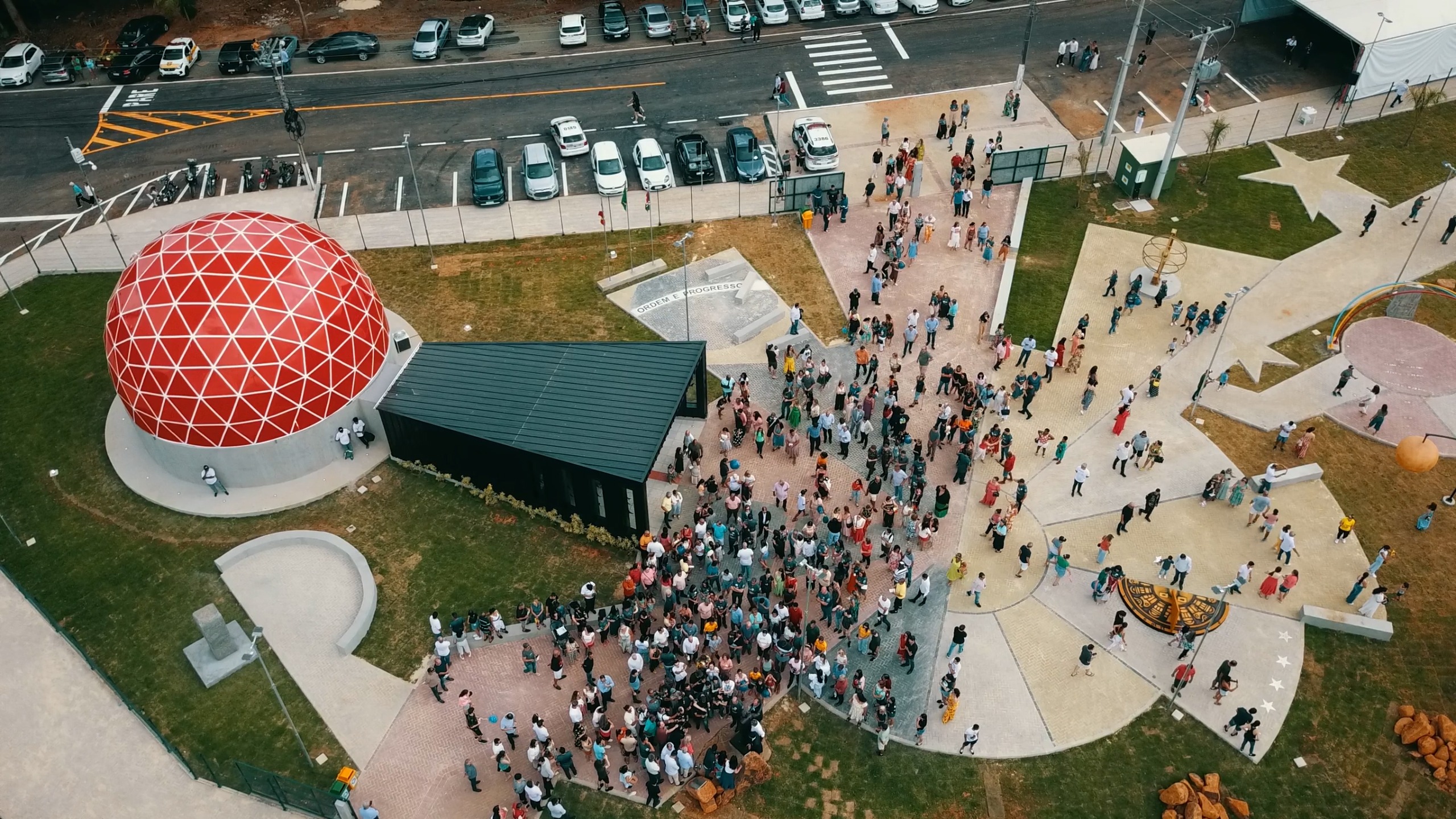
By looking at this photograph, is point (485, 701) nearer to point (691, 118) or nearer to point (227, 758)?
point (227, 758)

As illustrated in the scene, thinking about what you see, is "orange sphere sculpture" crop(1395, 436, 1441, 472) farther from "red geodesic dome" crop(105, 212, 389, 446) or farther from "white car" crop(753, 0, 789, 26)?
"white car" crop(753, 0, 789, 26)

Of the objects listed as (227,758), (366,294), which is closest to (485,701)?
(227,758)

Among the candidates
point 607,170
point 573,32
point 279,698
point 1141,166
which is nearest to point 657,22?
point 573,32

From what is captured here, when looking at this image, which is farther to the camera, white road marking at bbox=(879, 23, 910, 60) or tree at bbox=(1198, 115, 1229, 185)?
white road marking at bbox=(879, 23, 910, 60)

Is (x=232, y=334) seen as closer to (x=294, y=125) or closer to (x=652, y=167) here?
(x=294, y=125)

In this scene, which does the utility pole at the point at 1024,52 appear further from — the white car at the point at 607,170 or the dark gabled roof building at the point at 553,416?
the dark gabled roof building at the point at 553,416

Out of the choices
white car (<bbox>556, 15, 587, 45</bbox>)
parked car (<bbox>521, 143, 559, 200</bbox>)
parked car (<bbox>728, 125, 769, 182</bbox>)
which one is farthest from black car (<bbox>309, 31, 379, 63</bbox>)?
parked car (<bbox>728, 125, 769, 182</bbox>)

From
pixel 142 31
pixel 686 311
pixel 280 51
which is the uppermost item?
pixel 142 31
